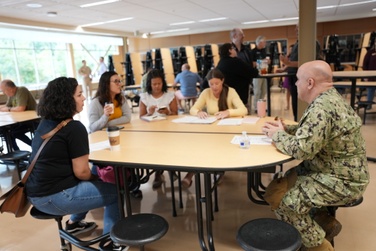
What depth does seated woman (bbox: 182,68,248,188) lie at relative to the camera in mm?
2942

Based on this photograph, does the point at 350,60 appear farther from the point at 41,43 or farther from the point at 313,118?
the point at 41,43

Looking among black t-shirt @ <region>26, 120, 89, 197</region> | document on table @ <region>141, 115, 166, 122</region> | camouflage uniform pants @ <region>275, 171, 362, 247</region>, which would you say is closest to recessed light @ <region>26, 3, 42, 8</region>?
document on table @ <region>141, 115, 166, 122</region>

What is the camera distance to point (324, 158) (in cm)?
166

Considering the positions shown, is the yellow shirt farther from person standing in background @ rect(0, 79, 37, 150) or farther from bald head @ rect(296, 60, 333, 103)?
person standing in background @ rect(0, 79, 37, 150)

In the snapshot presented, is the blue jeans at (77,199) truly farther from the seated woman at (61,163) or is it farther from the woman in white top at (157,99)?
the woman in white top at (157,99)

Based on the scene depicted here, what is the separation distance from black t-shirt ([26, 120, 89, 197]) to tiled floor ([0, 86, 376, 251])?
0.72 meters

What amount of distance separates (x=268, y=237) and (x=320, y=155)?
0.57m

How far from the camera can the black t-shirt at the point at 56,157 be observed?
1.75 metres

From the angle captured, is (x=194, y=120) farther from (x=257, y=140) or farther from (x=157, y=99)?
(x=257, y=140)

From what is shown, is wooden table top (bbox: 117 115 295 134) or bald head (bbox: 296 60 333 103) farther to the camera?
wooden table top (bbox: 117 115 295 134)

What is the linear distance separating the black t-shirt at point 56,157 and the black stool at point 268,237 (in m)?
1.04

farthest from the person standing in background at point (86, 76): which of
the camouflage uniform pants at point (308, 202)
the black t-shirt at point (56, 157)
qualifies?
the camouflage uniform pants at point (308, 202)

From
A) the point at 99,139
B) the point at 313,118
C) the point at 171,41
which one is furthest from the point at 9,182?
the point at 171,41

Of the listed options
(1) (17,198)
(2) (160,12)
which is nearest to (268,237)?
(1) (17,198)
